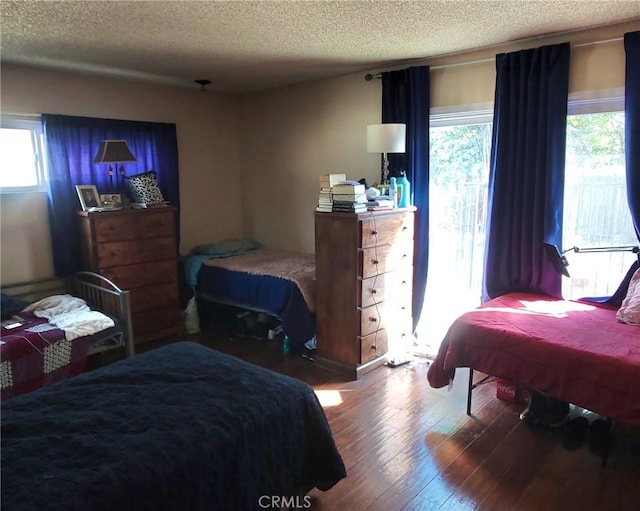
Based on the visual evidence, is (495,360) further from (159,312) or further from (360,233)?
(159,312)

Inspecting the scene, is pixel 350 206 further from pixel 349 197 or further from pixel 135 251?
pixel 135 251

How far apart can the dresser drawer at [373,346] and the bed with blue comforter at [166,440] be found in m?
1.39

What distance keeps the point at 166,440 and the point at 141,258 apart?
264 cm

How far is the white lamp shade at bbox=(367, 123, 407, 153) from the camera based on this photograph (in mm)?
3391

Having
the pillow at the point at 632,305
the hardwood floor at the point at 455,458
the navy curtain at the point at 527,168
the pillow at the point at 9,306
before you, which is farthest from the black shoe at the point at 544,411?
the pillow at the point at 9,306

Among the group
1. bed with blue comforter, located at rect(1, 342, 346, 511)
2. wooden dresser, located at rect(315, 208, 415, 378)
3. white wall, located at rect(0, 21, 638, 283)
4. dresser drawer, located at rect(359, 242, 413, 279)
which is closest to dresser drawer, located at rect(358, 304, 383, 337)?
wooden dresser, located at rect(315, 208, 415, 378)

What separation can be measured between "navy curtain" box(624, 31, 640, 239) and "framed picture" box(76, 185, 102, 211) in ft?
12.3

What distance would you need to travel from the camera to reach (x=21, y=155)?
362 cm

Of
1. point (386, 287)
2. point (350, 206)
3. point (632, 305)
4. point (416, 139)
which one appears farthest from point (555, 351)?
point (416, 139)

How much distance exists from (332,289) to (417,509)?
1.66 m

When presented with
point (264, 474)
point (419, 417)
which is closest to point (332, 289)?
point (419, 417)

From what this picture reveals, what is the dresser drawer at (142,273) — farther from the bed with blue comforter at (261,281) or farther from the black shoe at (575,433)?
the black shoe at (575,433)

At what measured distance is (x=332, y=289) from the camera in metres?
3.41

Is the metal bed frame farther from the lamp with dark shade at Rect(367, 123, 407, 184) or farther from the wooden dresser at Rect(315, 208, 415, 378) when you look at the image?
the lamp with dark shade at Rect(367, 123, 407, 184)
